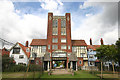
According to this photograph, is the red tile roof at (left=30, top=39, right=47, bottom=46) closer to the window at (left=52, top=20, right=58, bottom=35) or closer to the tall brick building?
the tall brick building

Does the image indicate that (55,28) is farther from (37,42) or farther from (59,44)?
(37,42)

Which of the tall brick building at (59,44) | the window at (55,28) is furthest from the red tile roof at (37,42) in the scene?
the window at (55,28)

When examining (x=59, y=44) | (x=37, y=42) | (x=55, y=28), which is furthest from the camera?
(x=37, y=42)

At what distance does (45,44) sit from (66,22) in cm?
1225

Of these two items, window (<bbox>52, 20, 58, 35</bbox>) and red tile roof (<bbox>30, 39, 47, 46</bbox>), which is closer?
window (<bbox>52, 20, 58, 35</bbox>)

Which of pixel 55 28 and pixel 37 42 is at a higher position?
pixel 55 28

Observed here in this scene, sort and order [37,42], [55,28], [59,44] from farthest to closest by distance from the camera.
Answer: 1. [37,42]
2. [55,28]
3. [59,44]

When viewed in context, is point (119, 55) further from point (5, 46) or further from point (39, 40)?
point (39, 40)

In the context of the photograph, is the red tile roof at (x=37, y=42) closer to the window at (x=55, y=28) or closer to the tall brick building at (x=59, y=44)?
the tall brick building at (x=59, y=44)

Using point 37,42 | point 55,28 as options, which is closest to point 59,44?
point 55,28

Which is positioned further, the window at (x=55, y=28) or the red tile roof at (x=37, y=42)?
the red tile roof at (x=37, y=42)

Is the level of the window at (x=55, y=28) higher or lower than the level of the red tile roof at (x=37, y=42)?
higher

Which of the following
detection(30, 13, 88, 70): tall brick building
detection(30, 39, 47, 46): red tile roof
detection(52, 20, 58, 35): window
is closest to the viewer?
detection(30, 13, 88, 70): tall brick building

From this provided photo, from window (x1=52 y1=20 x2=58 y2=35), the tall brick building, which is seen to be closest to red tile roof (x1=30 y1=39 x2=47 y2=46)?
the tall brick building
